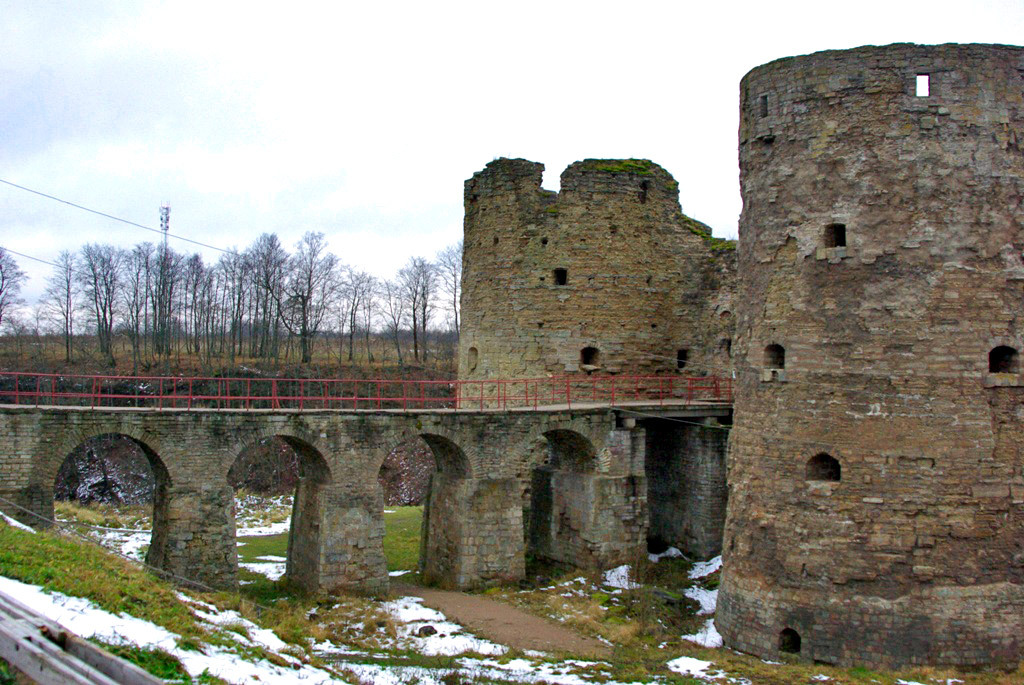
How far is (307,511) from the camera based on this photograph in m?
18.3

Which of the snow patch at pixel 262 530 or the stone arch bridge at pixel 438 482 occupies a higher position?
the stone arch bridge at pixel 438 482

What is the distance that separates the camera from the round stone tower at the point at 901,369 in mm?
13875

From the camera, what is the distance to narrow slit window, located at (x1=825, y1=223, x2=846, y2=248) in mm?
14590

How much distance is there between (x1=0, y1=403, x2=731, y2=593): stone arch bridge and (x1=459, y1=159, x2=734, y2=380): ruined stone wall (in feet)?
8.04

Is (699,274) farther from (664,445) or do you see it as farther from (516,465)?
(516,465)

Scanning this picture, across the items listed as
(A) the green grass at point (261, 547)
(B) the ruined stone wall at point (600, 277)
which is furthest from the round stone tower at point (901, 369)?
(A) the green grass at point (261, 547)

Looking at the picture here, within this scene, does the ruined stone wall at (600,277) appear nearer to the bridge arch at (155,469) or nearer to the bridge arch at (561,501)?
the bridge arch at (561,501)

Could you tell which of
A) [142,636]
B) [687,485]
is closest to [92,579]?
[142,636]

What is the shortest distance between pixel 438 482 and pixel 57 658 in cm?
1412

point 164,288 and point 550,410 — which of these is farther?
point 164,288

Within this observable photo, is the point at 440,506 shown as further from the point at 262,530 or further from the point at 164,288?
the point at 164,288

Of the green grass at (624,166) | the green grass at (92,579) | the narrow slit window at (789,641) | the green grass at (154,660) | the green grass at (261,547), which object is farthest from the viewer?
the green grass at (624,166)

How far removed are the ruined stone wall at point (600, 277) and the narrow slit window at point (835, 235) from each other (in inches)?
332

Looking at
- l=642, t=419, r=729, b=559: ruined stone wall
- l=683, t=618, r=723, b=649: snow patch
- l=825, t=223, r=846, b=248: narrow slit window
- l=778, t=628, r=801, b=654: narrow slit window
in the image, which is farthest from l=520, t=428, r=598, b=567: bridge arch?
l=825, t=223, r=846, b=248: narrow slit window
